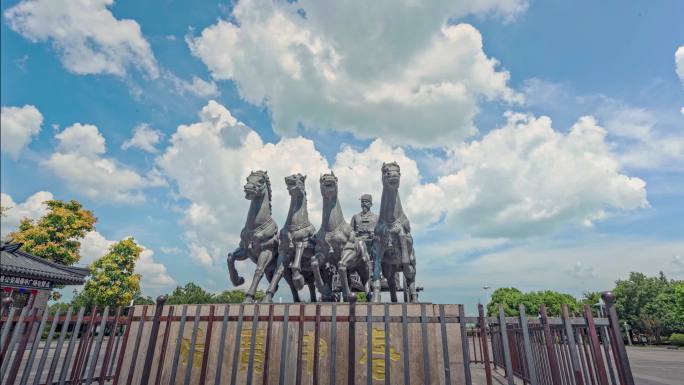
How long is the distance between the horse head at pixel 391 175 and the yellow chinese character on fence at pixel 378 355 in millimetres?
3528

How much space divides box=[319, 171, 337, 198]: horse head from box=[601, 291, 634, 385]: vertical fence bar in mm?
5517

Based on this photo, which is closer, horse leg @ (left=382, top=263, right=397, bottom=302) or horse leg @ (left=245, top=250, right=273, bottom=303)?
horse leg @ (left=245, top=250, right=273, bottom=303)

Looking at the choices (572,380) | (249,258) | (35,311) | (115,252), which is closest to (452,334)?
(572,380)

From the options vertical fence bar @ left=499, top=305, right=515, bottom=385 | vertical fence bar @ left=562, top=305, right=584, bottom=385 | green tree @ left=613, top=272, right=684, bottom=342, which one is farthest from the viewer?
green tree @ left=613, top=272, right=684, bottom=342

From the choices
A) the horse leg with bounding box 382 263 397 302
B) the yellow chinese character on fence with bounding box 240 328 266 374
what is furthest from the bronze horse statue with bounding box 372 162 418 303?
the yellow chinese character on fence with bounding box 240 328 266 374

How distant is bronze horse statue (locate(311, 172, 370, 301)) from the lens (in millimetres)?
8180

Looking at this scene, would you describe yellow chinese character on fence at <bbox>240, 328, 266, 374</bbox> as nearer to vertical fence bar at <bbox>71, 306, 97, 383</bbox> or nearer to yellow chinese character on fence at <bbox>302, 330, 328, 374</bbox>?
yellow chinese character on fence at <bbox>302, 330, 328, 374</bbox>

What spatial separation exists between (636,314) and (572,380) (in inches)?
1828

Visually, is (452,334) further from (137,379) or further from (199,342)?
(137,379)

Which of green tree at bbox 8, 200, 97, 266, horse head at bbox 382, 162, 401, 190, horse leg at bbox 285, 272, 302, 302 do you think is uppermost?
green tree at bbox 8, 200, 97, 266

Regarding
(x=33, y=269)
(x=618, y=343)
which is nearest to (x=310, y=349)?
(x=618, y=343)

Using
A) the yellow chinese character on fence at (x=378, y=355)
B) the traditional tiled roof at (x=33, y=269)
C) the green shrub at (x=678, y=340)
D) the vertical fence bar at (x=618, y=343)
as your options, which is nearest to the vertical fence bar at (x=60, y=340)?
the yellow chinese character on fence at (x=378, y=355)

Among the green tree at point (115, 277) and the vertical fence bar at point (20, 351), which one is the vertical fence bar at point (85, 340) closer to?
the vertical fence bar at point (20, 351)

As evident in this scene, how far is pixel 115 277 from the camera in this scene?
97.6 feet
